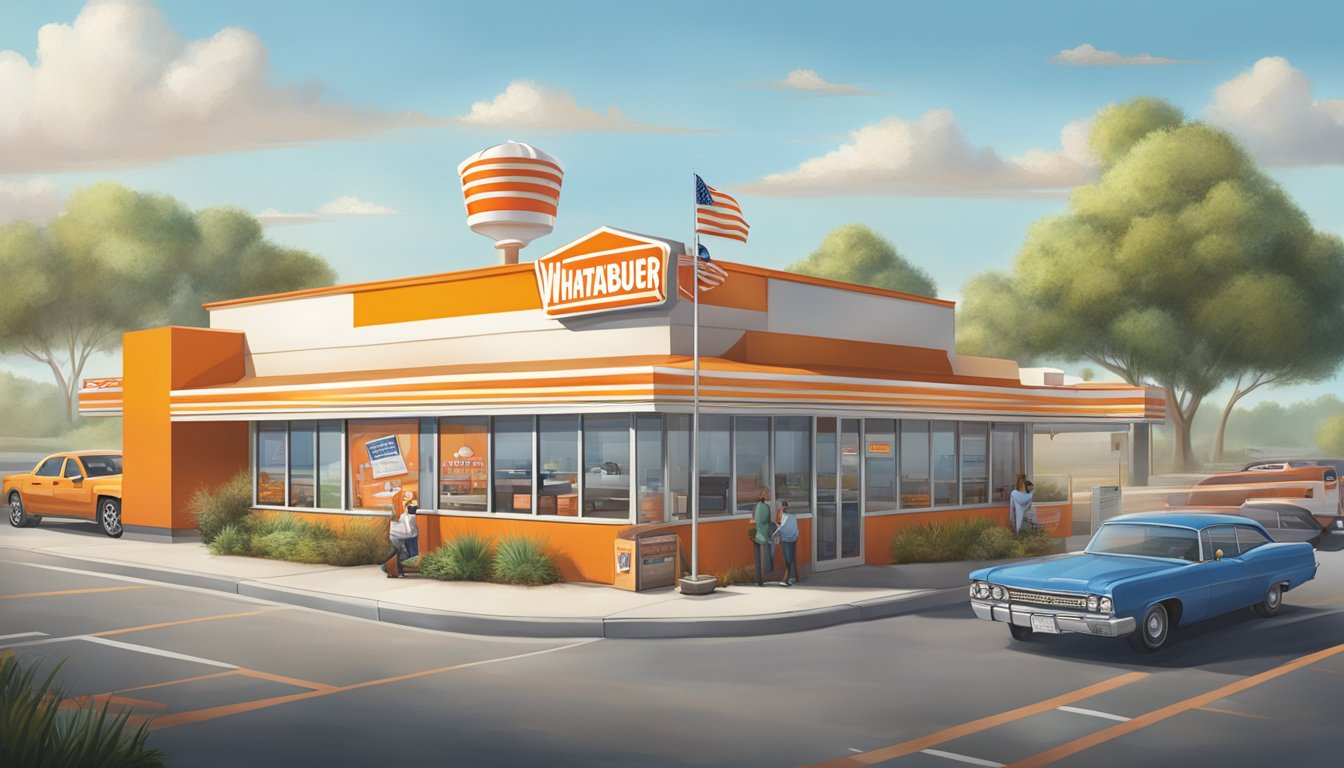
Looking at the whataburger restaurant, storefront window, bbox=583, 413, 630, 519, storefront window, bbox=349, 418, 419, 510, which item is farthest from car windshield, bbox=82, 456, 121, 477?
storefront window, bbox=583, 413, 630, 519

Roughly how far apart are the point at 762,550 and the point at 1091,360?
170ft

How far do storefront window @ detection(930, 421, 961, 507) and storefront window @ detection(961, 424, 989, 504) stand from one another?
0.91ft

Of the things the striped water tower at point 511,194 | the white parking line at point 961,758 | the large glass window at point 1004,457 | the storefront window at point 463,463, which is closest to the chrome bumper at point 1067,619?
the white parking line at point 961,758

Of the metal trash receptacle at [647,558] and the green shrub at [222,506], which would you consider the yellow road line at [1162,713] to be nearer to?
the metal trash receptacle at [647,558]

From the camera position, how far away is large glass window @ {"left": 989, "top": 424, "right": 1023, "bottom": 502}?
24562 mm

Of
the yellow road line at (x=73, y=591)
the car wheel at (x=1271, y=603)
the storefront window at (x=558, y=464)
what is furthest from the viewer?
Result: the storefront window at (x=558, y=464)

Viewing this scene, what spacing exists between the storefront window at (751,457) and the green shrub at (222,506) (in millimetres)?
10600

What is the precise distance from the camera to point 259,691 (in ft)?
36.8

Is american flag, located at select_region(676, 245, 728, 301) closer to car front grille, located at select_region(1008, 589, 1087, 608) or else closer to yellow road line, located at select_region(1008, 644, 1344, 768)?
car front grille, located at select_region(1008, 589, 1087, 608)

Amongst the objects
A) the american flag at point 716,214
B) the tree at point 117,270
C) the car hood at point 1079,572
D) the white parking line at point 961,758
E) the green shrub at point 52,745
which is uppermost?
the tree at point 117,270

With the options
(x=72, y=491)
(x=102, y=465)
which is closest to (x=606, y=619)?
(x=72, y=491)

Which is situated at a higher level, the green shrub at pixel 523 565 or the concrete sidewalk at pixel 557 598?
the green shrub at pixel 523 565

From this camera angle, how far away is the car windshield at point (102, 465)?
28.0 m

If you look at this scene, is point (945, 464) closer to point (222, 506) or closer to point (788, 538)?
point (788, 538)
